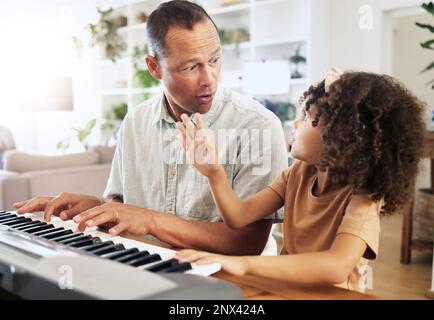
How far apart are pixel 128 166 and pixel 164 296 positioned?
3.30ft

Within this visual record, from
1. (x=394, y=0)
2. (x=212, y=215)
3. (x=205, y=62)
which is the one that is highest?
(x=394, y=0)

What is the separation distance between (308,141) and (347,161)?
0.12 meters

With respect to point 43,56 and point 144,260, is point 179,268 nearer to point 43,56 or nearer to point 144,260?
point 144,260

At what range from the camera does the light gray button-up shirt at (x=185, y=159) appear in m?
1.39

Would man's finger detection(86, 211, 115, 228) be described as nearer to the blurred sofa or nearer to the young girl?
the young girl

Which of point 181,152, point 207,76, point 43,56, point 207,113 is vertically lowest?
point 181,152

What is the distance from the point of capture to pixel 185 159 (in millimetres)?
1466

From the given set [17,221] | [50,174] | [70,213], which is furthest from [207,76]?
[50,174]

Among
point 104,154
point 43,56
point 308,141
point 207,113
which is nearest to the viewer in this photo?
point 308,141

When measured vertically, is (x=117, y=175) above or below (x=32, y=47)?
below

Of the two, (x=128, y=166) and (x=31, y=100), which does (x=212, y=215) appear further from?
(x=31, y=100)

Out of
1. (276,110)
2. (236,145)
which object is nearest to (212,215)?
(236,145)

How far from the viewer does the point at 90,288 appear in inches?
23.8
